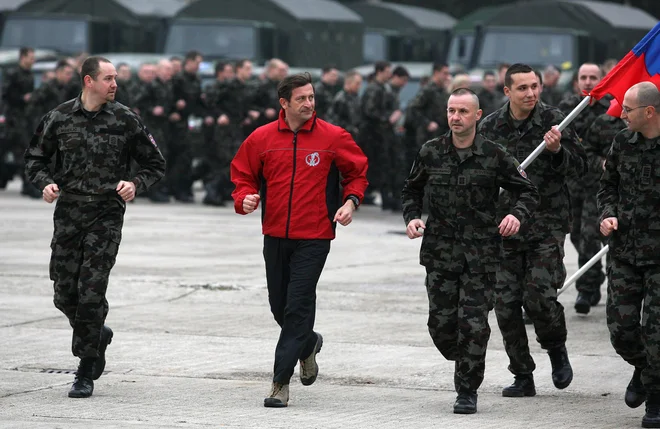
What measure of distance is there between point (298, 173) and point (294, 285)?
600 millimetres

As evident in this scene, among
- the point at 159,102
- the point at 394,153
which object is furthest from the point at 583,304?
the point at 159,102

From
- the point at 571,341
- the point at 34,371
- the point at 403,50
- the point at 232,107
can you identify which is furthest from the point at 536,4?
the point at 34,371

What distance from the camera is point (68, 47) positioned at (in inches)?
1188

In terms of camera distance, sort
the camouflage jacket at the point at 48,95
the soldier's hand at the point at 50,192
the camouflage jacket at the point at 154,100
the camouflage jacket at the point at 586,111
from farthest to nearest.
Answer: the camouflage jacket at the point at 48,95 → the camouflage jacket at the point at 154,100 → the camouflage jacket at the point at 586,111 → the soldier's hand at the point at 50,192

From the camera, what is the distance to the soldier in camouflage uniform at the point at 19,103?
23625 millimetres

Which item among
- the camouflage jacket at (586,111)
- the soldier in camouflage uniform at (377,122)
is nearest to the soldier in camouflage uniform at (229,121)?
the soldier in camouflage uniform at (377,122)

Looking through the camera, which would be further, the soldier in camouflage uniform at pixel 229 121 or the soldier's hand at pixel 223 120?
the soldier in camouflage uniform at pixel 229 121

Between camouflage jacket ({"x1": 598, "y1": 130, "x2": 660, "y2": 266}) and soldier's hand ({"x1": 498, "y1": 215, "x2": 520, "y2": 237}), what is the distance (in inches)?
17.1

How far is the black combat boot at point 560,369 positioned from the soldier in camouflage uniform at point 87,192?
2.51 metres

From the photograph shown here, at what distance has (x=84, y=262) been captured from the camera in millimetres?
8578

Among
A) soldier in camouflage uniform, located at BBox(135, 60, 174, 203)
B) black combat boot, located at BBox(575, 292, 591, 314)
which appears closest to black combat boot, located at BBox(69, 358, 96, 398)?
black combat boot, located at BBox(575, 292, 591, 314)

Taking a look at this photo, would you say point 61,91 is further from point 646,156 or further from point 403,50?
point 646,156

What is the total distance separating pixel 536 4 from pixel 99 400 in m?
22.3

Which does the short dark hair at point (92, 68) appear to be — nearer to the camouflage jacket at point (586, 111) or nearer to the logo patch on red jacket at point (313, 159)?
the logo patch on red jacket at point (313, 159)
